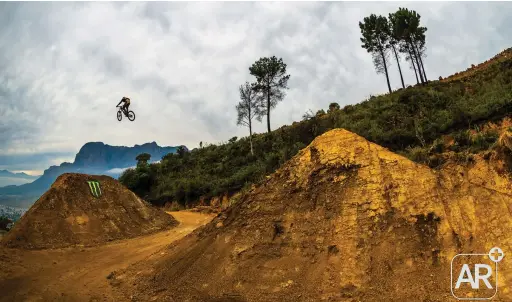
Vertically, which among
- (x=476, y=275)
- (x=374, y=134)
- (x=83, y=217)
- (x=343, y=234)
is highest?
(x=374, y=134)

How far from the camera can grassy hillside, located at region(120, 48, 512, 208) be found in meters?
19.7

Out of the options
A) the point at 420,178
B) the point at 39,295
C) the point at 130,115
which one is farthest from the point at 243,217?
the point at 130,115

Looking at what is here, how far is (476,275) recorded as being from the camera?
6.62m

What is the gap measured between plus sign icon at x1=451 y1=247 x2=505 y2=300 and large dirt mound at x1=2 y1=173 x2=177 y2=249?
1482 centimetres

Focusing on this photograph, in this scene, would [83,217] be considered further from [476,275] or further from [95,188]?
[476,275]

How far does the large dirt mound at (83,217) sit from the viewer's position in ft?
47.4

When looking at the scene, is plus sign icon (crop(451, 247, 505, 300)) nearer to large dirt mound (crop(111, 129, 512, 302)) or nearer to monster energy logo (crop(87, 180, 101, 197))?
large dirt mound (crop(111, 129, 512, 302))

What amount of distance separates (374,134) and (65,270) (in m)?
19.4

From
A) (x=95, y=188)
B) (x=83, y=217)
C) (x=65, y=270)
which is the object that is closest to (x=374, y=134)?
(x=95, y=188)

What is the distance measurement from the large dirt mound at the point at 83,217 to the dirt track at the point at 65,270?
944 millimetres

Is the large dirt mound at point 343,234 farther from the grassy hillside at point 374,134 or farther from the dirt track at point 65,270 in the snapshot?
the grassy hillside at point 374,134

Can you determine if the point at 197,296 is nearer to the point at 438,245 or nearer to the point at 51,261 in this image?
the point at 438,245

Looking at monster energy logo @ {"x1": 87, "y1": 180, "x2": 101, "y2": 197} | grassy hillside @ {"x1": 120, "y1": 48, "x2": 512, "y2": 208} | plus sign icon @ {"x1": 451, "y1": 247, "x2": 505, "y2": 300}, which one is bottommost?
plus sign icon @ {"x1": 451, "y1": 247, "x2": 505, "y2": 300}

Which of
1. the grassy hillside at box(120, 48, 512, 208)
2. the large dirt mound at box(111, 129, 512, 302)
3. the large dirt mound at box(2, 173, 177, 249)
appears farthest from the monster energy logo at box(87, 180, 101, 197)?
the grassy hillside at box(120, 48, 512, 208)
